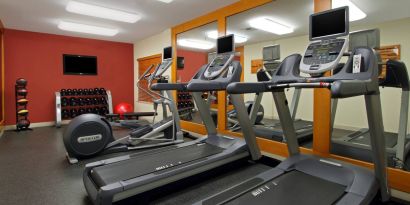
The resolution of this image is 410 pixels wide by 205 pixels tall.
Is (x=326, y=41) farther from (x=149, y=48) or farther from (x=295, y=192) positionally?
(x=149, y=48)

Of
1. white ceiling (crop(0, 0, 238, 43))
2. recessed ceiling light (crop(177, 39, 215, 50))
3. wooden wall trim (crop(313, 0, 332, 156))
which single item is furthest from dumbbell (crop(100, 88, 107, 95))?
wooden wall trim (crop(313, 0, 332, 156))

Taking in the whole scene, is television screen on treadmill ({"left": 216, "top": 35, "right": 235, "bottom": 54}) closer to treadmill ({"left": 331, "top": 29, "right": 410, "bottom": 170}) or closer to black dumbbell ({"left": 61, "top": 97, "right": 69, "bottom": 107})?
treadmill ({"left": 331, "top": 29, "right": 410, "bottom": 170})

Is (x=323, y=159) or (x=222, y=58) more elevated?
(x=222, y=58)

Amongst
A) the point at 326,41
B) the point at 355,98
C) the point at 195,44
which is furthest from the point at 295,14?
the point at 195,44

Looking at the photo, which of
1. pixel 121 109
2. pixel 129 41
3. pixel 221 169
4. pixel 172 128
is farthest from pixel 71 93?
pixel 221 169

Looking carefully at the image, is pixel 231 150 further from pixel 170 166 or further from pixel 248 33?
pixel 248 33

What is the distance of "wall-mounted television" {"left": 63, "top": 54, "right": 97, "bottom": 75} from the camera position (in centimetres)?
671

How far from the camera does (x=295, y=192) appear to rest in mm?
1952

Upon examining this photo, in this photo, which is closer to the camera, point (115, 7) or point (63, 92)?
point (115, 7)

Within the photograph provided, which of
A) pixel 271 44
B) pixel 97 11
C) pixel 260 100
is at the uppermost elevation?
pixel 97 11

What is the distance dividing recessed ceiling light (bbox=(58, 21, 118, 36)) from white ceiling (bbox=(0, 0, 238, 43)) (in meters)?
0.16

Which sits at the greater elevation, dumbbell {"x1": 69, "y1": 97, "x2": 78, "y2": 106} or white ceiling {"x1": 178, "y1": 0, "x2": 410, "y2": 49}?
white ceiling {"x1": 178, "y1": 0, "x2": 410, "y2": 49}

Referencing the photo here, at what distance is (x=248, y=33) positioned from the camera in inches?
203

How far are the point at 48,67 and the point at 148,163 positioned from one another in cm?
551
